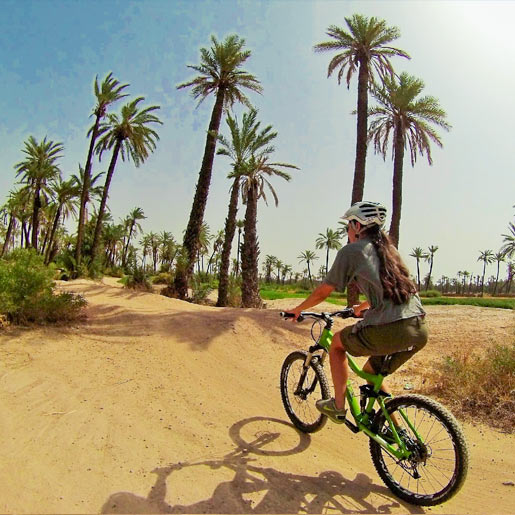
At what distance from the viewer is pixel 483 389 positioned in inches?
213

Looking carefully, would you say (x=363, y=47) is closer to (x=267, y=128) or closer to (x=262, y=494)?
(x=267, y=128)

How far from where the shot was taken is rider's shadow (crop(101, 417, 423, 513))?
2.90 m

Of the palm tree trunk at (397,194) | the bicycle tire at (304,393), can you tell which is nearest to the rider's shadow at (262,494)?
the bicycle tire at (304,393)

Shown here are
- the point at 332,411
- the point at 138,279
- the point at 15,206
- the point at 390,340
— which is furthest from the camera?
the point at 15,206

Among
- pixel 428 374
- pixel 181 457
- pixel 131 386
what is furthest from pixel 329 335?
pixel 428 374

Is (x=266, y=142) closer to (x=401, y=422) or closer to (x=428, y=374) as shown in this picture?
(x=428, y=374)

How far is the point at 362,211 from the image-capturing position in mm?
3664

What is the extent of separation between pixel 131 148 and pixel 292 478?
29291 millimetres

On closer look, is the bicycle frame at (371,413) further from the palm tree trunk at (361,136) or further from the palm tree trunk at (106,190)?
the palm tree trunk at (106,190)

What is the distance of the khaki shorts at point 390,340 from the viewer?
10.7ft

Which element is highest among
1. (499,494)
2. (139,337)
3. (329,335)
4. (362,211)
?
(362,211)

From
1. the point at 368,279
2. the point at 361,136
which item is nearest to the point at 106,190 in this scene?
the point at 361,136

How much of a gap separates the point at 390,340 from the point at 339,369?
0.64 meters

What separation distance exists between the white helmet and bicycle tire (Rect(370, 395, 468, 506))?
1.53 metres
